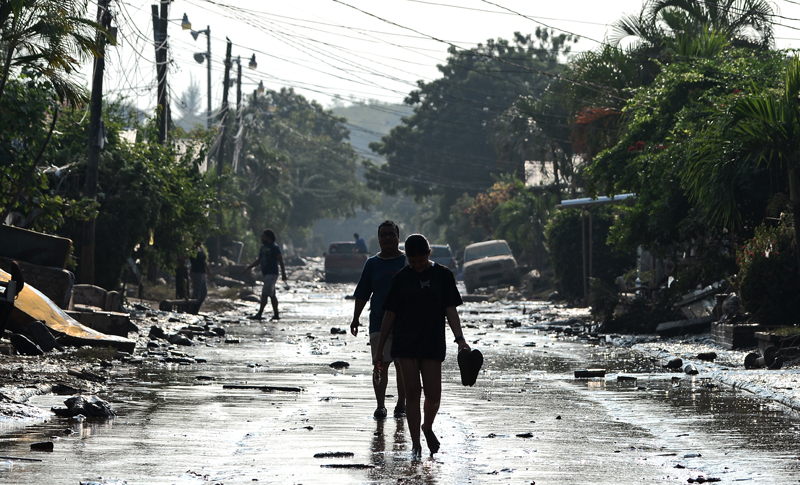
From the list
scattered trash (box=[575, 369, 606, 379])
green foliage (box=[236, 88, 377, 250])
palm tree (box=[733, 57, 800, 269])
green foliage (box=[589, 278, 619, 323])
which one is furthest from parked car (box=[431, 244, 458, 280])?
green foliage (box=[236, 88, 377, 250])

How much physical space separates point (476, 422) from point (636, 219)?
1214cm

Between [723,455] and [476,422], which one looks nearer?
[723,455]

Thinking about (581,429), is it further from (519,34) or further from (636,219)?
(519,34)

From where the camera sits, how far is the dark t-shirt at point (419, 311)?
7629 millimetres

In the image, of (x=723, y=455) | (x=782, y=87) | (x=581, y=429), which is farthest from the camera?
(x=782, y=87)

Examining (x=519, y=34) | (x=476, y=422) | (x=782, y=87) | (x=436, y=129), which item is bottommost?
(x=476, y=422)

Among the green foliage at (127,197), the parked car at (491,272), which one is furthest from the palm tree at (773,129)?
the parked car at (491,272)

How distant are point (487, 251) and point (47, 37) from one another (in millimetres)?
28800

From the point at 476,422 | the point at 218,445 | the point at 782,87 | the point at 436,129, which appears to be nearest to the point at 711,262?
the point at 782,87

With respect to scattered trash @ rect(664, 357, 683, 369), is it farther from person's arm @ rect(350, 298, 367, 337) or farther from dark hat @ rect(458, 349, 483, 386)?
dark hat @ rect(458, 349, 483, 386)

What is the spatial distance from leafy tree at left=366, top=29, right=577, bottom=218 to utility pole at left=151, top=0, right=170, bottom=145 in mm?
51762

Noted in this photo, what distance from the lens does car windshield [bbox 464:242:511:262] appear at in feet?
142

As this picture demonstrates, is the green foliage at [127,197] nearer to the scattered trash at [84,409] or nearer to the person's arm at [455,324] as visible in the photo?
the scattered trash at [84,409]

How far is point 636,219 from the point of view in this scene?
20.7 metres
